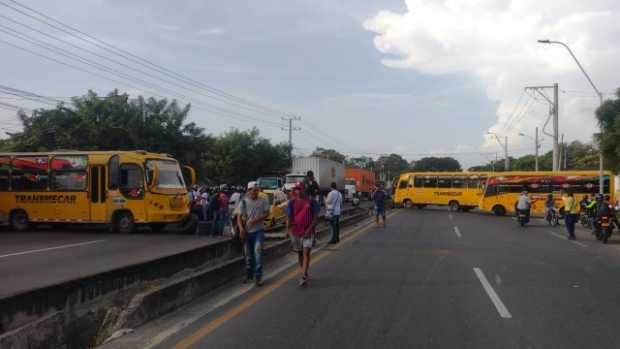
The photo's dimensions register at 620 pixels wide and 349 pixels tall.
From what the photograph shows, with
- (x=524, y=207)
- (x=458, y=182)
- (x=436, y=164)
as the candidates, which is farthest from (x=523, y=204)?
(x=436, y=164)

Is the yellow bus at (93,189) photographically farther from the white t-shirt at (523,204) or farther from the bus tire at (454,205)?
the bus tire at (454,205)

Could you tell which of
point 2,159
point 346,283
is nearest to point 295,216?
point 346,283

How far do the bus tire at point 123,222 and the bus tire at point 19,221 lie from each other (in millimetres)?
3717

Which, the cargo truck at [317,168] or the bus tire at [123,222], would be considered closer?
the bus tire at [123,222]

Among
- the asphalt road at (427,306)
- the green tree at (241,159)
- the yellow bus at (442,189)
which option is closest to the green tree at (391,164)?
the green tree at (241,159)

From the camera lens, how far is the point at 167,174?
2044 cm

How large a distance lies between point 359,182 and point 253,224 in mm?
56023

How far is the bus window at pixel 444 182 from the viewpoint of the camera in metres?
40.8

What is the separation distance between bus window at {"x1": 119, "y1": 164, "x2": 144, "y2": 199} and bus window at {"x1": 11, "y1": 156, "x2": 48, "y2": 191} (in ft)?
10.9

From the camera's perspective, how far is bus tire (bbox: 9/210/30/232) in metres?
21.3

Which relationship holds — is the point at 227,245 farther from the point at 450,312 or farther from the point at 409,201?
the point at 409,201

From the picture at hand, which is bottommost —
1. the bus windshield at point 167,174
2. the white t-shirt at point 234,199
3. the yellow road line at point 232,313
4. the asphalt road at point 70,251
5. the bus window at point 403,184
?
the asphalt road at point 70,251

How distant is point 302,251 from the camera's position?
9914mm

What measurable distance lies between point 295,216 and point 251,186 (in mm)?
918
